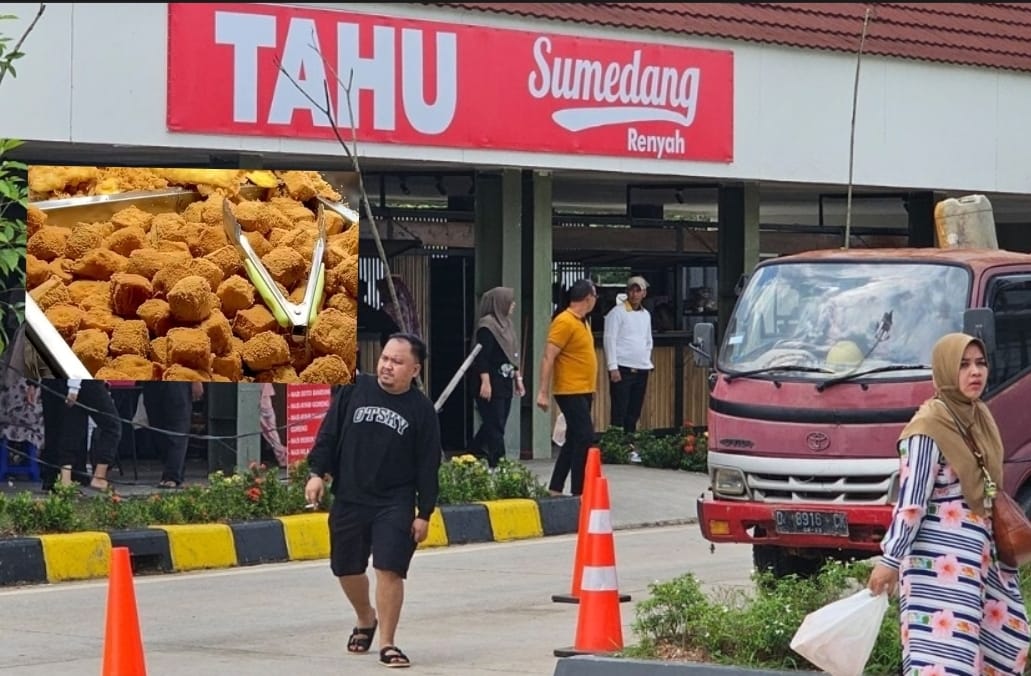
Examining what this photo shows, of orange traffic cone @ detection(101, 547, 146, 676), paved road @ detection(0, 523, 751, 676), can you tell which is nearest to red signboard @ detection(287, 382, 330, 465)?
paved road @ detection(0, 523, 751, 676)

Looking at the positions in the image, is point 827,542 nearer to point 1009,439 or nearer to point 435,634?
point 1009,439

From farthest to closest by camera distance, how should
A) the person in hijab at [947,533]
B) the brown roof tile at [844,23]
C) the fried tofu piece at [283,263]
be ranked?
the brown roof tile at [844,23] < the fried tofu piece at [283,263] < the person in hijab at [947,533]

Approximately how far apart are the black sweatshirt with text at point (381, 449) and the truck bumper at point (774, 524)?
2.13m

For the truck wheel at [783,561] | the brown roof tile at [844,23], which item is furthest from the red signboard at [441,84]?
the truck wheel at [783,561]

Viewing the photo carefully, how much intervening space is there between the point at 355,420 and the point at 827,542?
2.76 metres

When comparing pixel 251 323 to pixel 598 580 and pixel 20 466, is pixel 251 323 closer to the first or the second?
pixel 20 466

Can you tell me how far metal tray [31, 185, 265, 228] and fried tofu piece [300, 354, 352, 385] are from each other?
1.49m

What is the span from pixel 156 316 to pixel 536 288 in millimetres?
6480

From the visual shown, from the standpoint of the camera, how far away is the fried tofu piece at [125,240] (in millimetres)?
14594

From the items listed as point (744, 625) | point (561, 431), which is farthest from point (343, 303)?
point (744, 625)

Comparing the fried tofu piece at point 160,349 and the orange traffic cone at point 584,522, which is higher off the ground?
the fried tofu piece at point 160,349

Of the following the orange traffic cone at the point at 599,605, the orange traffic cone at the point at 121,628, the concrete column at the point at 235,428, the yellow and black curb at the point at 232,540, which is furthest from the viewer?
the concrete column at the point at 235,428

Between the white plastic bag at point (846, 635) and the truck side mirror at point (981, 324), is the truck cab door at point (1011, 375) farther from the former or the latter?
the white plastic bag at point (846, 635)

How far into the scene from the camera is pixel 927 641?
6.96 m
